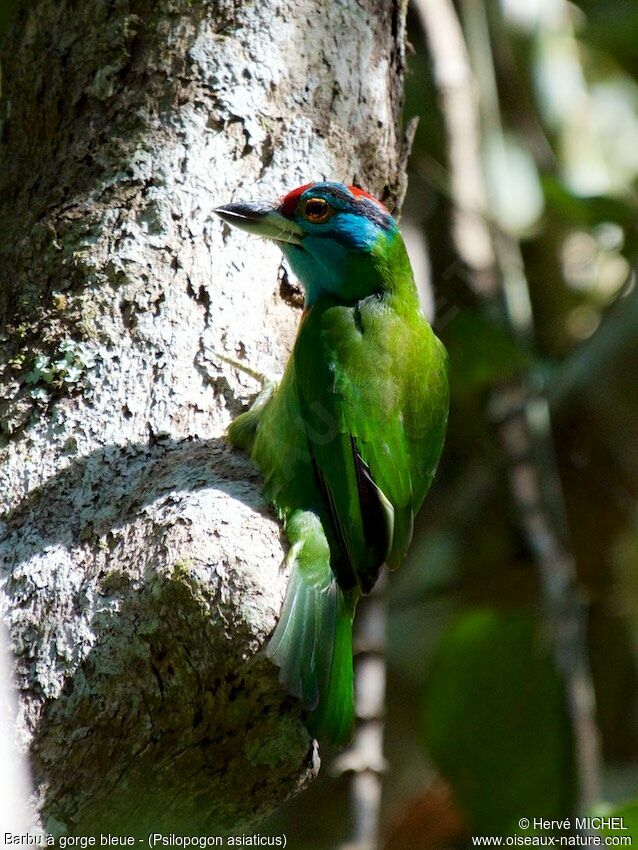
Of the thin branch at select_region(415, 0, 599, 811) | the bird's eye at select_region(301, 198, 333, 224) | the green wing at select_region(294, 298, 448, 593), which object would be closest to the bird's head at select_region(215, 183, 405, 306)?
the bird's eye at select_region(301, 198, 333, 224)

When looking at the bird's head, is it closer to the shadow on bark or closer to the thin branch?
the shadow on bark

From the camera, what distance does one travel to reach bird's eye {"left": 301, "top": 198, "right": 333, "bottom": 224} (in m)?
2.82

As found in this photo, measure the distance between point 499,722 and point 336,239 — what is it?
5.55ft

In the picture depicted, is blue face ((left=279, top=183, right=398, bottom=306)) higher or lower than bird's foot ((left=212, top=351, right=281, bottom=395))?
higher

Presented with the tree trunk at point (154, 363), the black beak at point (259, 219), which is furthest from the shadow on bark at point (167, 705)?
the black beak at point (259, 219)

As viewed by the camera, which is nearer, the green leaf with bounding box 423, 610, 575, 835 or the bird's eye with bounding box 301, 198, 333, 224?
the bird's eye with bounding box 301, 198, 333, 224

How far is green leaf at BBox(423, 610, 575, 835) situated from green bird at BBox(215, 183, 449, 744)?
1000mm

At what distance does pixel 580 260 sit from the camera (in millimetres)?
4941

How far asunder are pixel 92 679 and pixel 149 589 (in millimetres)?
211

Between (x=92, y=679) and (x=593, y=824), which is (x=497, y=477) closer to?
(x=593, y=824)

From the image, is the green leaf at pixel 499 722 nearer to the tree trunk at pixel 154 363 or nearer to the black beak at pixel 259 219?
the tree trunk at pixel 154 363

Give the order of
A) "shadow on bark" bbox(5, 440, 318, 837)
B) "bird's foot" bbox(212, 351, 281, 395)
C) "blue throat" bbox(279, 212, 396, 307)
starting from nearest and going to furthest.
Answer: "shadow on bark" bbox(5, 440, 318, 837) → "bird's foot" bbox(212, 351, 281, 395) → "blue throat" bbox(279, 212, 396, 307)

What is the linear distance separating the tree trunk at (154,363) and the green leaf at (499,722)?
1331 millimetres

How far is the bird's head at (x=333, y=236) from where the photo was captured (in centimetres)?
279
